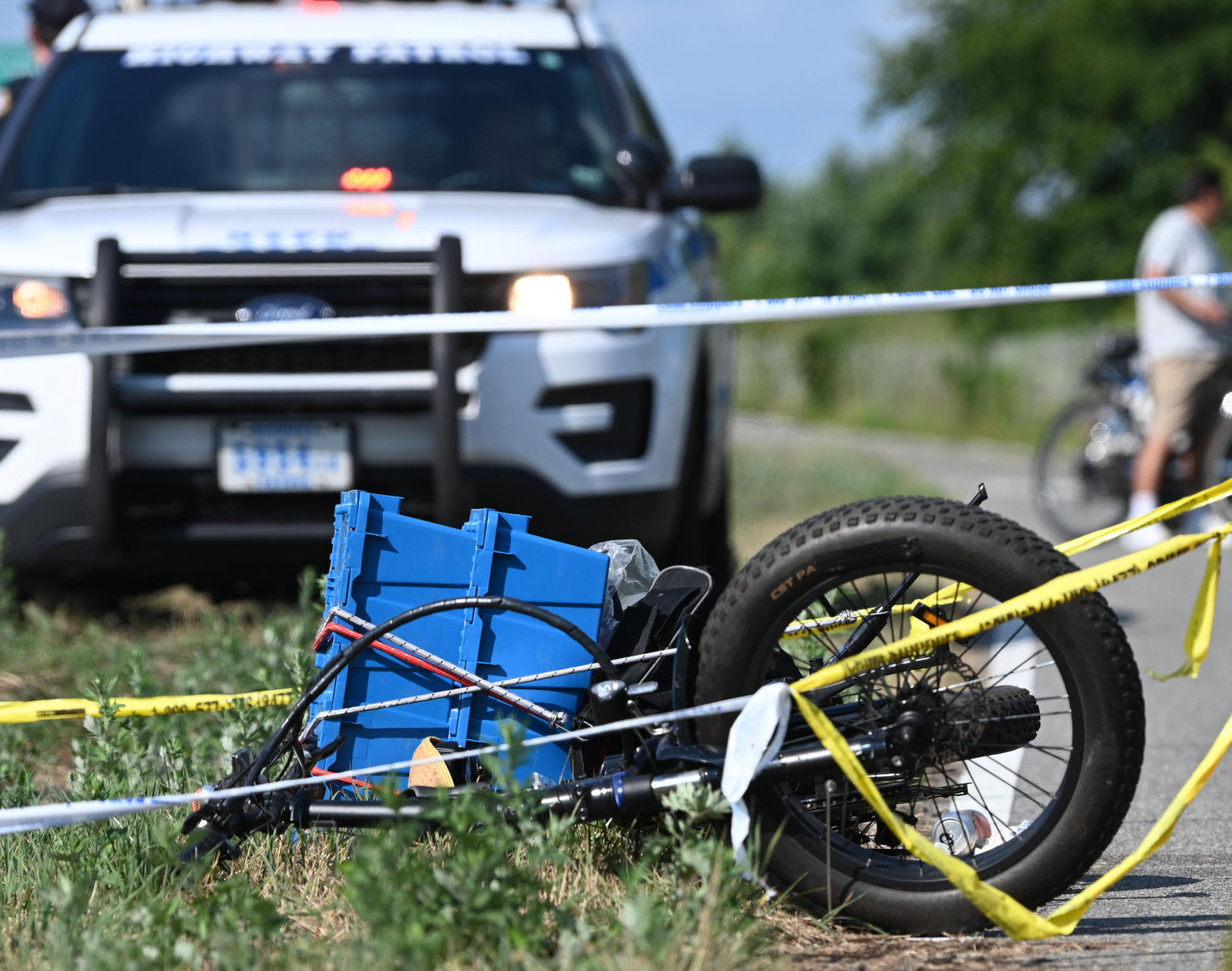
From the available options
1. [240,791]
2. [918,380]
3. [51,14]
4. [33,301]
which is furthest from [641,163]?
[918,380]

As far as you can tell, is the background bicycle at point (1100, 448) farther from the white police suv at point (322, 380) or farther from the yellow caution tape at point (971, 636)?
the yellow caution tape at point (971, 636)

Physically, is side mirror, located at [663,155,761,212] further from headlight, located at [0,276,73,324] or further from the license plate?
headlight, located at [0,276,73,324]

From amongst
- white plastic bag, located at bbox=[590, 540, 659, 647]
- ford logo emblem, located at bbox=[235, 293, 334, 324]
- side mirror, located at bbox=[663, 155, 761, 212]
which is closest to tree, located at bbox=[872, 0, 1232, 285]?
side mirror, located at bbox=[663, 155, 761, 212]

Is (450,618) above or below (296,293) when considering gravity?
below

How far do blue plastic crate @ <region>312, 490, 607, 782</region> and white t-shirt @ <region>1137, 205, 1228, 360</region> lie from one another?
659cm

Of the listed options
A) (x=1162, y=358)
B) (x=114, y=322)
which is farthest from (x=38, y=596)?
(x=1162, y=358)

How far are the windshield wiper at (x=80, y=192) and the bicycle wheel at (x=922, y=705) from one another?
11.1ft

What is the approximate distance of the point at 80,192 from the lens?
5.33 meters

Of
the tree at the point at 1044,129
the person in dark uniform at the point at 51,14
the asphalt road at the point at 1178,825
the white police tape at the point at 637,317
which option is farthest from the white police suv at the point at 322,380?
the tree at the point at 1044,129

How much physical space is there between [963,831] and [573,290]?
246 cm

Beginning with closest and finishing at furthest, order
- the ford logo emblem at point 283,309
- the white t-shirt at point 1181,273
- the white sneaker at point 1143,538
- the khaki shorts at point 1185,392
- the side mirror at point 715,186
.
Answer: the ford logo emblem at point 283,309
the side mirror at point 715,186
the white sneaker at point 1143,538
the white t-shirt at point 1181,273
the khaki shorts at point 1185,392

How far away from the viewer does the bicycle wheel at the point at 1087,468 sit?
962 centimetres

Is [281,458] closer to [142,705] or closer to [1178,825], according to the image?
[142,705]

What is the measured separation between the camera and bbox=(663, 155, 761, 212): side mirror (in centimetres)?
544
